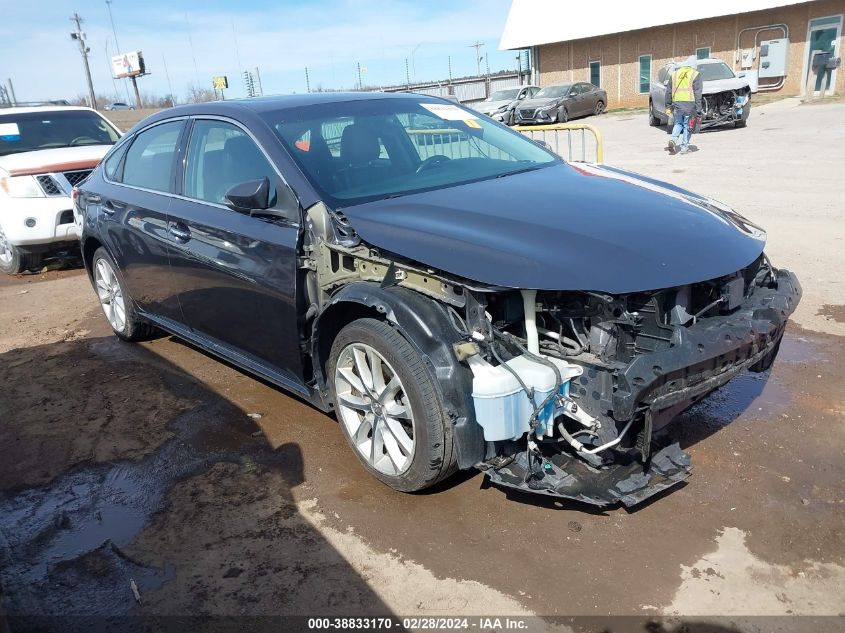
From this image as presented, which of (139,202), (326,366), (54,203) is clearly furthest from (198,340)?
(54,203)

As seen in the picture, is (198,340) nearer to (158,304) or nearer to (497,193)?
(158,304)

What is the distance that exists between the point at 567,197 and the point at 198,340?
8.55 ft

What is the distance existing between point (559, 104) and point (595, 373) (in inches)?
968

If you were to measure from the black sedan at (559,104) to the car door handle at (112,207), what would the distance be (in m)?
21.1

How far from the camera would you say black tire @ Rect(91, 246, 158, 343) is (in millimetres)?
→ 5379

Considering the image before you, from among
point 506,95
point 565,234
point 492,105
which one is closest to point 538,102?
point 492,105

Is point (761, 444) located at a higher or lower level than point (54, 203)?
lower

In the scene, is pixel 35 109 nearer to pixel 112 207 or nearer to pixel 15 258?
pixel 15 258

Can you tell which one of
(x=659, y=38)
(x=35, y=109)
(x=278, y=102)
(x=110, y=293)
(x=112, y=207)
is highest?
(x=659, y=38)

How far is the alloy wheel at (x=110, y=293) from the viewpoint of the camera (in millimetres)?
5605

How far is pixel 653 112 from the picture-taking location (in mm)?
20344

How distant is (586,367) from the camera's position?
274cm

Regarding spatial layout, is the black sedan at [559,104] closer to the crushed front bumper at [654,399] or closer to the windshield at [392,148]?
the windshield at [392,148]

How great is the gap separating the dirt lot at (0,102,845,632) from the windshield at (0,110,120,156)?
5375mm
